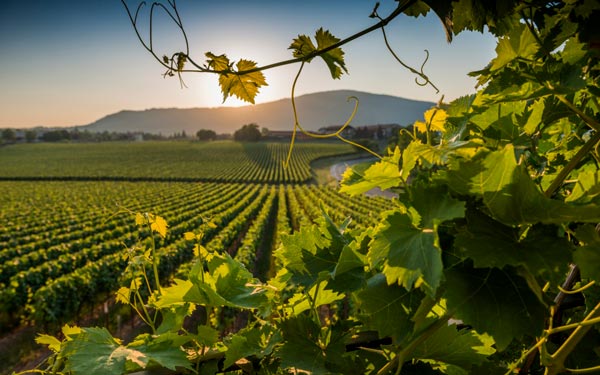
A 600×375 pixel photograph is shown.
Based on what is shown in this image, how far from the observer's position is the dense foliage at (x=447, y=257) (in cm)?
48

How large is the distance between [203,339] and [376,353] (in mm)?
351

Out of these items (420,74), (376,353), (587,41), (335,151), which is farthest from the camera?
(335,151)

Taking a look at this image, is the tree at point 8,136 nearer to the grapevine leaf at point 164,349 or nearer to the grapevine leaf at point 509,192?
the grapevine leaf at point 164,349

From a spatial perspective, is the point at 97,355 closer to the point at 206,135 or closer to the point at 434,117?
the point at 434,117

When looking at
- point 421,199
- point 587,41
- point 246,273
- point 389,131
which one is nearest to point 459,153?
point 421,199

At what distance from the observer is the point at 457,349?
751mm

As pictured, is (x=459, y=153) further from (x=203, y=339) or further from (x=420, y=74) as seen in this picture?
(x=203, y=339)

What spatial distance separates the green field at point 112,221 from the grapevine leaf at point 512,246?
0.29 meters

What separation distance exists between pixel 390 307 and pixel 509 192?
0.90ft

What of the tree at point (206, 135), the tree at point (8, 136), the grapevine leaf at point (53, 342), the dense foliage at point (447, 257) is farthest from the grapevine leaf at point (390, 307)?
the tree at point (8, 136)

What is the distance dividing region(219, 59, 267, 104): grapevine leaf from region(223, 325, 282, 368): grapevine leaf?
52 centimetres

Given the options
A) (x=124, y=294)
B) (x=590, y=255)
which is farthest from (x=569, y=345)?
(x=124, y=294)

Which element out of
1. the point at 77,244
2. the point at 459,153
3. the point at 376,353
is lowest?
the point at 77,244

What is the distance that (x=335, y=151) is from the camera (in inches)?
3629
